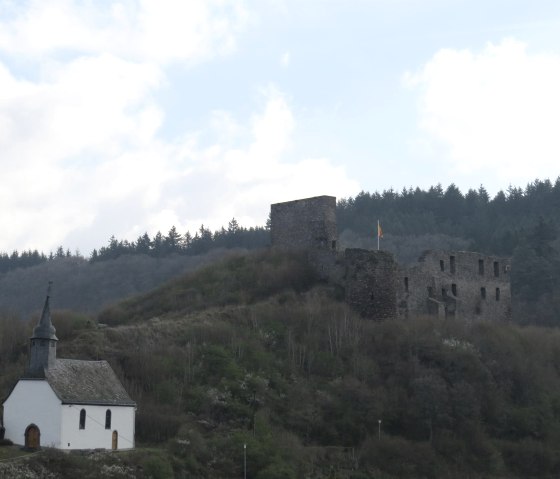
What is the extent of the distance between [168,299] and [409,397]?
16935 millimetres

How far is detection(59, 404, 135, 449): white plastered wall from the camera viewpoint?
142 ft

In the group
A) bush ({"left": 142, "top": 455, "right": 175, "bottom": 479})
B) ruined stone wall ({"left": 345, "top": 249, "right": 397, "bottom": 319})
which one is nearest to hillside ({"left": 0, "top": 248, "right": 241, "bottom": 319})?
ruined stone wall ({"left": 345, "top": 249, "right": 397, "bottom": 319})

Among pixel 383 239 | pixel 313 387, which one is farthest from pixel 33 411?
pixel 383 239

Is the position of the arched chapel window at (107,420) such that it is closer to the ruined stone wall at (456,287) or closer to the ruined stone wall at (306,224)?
the ruined stone wall at (456,287)

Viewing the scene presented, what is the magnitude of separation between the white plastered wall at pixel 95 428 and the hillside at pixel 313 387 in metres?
1.03

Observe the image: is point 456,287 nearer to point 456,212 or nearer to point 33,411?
point 33,411

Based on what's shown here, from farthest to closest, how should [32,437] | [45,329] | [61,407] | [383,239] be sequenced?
[383,239] → [45,329] → [32,437] → [61,407]

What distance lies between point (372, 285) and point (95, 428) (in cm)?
2062

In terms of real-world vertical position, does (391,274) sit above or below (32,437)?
above

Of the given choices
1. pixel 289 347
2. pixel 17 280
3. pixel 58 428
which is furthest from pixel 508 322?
pixel 17 280

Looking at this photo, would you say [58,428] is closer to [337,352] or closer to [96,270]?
[337,352]

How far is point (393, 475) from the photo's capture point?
47562mm

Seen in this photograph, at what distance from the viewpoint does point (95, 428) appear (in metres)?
44.3

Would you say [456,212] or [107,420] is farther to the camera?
[456,212]
